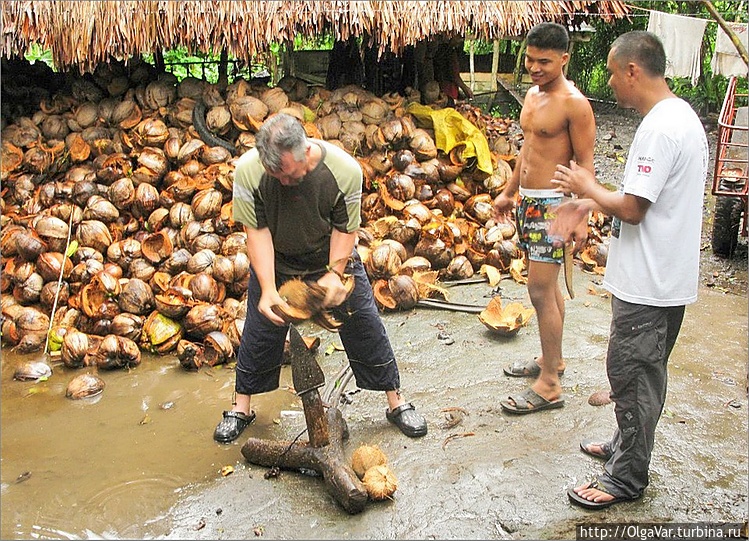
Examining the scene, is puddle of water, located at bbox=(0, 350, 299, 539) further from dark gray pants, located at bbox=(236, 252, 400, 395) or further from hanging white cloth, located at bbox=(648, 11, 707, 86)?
hanging white cloth, located at bbox=(648, 11, 707, 86)

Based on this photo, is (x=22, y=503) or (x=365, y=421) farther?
(x=365, y=421)

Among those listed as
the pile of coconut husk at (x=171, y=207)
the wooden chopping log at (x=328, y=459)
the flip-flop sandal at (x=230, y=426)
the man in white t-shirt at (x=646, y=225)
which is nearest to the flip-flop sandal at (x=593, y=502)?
the man in white t-shirt at (x=646, y=225)

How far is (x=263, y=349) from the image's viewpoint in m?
3.72

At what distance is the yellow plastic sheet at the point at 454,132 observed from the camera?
6.84 m

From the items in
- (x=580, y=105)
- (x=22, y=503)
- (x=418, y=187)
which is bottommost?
(x=22, y=503)

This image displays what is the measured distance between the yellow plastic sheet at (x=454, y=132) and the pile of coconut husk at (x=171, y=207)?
4.2 inches

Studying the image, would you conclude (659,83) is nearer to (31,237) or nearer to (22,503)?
(22,503)

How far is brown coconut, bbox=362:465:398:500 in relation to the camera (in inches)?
125

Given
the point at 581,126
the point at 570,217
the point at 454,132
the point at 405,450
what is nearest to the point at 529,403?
the point at 405,450

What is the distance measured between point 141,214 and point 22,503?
3078 millimetres

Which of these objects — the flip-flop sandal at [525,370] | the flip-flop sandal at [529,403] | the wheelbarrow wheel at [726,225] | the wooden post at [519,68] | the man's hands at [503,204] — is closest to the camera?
the flip-flop sandal at [529,403]

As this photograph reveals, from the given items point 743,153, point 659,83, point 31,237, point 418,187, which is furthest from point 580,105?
point 743,153

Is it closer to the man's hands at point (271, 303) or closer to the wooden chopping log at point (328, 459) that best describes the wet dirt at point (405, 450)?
the wooden chopping log at point (328, 459)

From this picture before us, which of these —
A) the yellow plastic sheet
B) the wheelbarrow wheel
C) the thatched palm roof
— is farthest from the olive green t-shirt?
the wheelbarrow wheel
